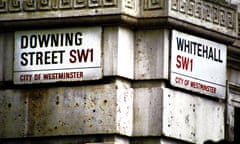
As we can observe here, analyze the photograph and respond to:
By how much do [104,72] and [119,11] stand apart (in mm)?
1093

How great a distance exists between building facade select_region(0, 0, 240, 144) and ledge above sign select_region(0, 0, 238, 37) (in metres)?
0.02

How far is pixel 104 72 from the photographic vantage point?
2547cm

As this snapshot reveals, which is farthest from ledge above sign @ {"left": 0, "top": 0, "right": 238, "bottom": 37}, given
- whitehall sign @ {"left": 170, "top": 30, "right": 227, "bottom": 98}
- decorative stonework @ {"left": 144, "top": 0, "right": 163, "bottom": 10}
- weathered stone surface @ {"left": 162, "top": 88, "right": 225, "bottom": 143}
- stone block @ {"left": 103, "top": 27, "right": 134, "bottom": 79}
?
weathered stone surface @ {"left": 162, "top": 88, "right": 225, "bottom": 143}

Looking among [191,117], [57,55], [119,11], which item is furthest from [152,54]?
[57,55]

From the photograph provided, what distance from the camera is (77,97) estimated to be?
1010 inches

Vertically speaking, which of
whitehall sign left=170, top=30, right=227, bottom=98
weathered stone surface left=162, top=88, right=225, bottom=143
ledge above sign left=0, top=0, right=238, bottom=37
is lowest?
weathered stone surface left=162, top=88, right=225, bottom=143

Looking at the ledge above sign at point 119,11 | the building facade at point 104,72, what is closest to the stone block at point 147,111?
the building facade at point 104,72

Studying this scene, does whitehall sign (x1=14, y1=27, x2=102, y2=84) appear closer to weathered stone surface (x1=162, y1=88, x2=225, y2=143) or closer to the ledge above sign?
the ledge above sign

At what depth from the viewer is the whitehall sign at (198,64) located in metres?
25.9

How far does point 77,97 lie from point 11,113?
4.40 feet

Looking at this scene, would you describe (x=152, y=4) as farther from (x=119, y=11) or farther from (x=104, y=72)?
(x=104, y=72)

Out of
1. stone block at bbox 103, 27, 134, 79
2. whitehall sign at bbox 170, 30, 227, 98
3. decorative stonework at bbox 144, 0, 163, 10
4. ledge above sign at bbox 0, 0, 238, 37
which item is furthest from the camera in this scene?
whitehall sign at bbox 170, 30, 227, 98

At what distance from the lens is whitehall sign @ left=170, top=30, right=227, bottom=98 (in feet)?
84.9

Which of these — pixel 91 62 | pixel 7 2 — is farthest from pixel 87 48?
pixel 7 2
